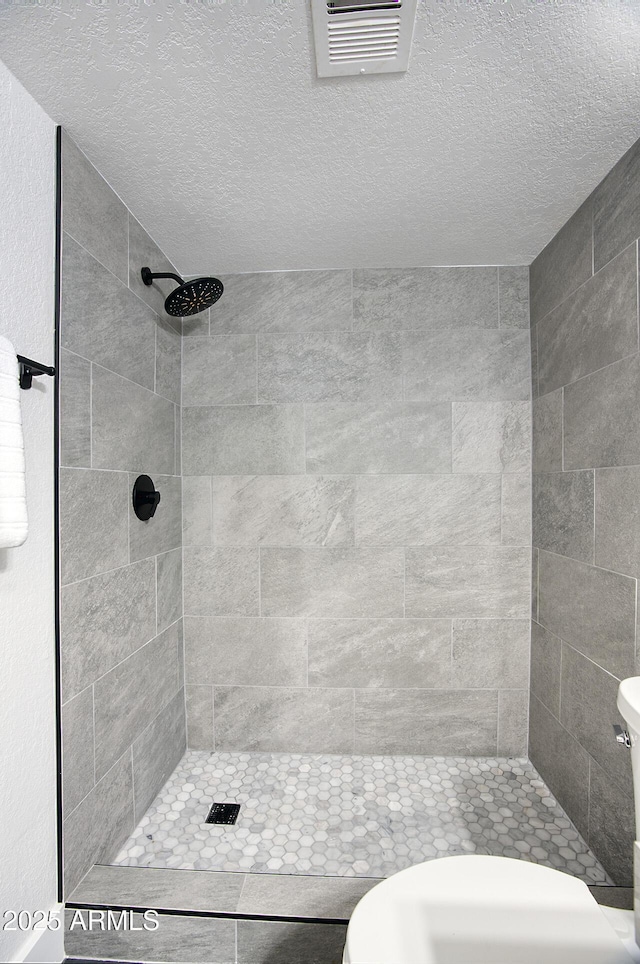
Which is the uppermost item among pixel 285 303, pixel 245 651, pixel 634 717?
pixel 285 303

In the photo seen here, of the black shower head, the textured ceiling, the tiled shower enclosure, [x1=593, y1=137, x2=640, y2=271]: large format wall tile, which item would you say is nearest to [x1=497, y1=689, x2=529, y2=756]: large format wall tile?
the tiled shower enclosure

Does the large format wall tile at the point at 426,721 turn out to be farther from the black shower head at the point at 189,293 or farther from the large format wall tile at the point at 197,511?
the black shower head at the point at 189,293

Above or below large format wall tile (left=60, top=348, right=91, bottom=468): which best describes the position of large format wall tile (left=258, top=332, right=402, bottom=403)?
above

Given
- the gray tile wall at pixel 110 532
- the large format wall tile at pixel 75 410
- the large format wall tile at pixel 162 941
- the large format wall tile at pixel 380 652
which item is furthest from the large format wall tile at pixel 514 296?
the large format wall tile at pixel 162 941

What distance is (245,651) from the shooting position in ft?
7.31

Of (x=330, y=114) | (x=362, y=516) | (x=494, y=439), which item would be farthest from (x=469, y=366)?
(x=330, y=114)

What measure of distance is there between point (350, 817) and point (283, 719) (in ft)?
1.75

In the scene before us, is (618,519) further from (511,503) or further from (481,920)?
(481,920)

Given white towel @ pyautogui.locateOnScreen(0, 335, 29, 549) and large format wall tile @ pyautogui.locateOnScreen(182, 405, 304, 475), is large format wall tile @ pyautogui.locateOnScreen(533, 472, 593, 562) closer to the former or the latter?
large format wall tile @ pyautogui.locateOnScreen(182, 405, 304, 475)

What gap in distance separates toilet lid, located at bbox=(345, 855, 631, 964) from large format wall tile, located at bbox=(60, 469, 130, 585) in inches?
43.6

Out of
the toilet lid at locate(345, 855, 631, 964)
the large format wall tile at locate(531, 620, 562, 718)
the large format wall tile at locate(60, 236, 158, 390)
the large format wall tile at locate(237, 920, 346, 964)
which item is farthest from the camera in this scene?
the large format wall tile at locate(531, 620, 562, 718)

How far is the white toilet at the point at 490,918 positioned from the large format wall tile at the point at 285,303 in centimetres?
180

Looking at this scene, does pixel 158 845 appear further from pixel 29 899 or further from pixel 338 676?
pixel 338 676

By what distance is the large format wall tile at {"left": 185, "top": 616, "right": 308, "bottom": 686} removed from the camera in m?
2.21
